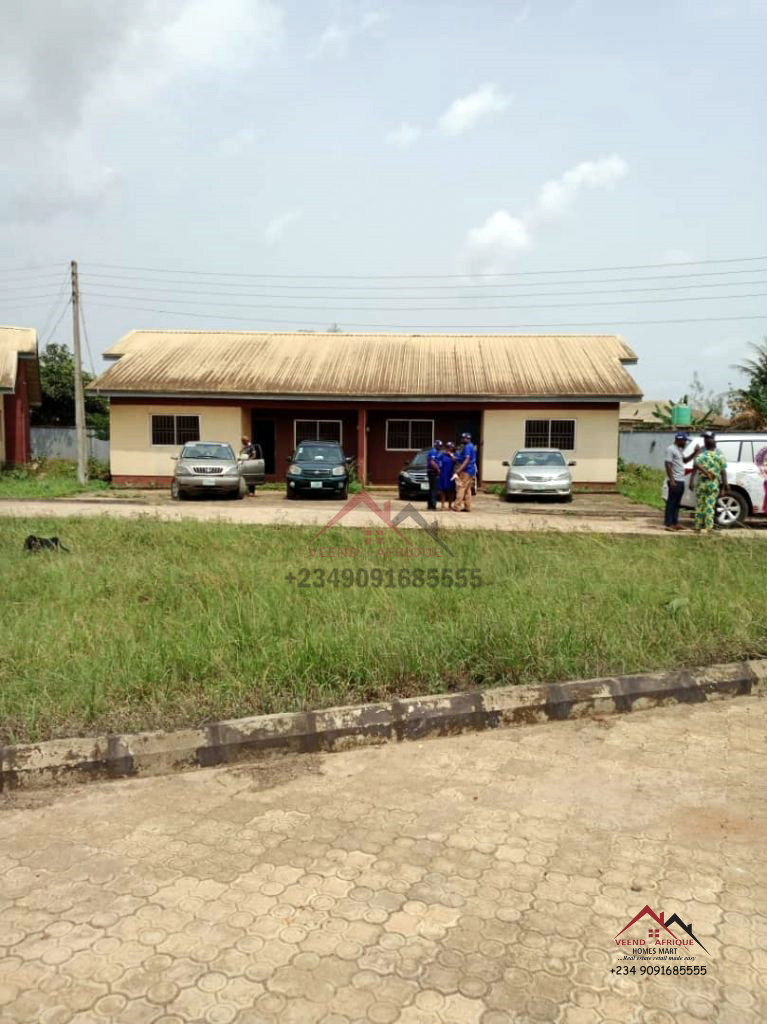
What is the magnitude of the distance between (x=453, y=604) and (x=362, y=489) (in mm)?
16231

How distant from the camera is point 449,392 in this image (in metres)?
22.4

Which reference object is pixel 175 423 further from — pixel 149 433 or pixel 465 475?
pixel 465 475

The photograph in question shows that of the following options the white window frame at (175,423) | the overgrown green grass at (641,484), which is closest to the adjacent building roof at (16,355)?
the white window frame at (175,423)

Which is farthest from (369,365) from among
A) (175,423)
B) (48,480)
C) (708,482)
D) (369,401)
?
(708,482)

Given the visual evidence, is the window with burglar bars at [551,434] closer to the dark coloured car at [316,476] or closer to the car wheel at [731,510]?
the dark coloured car at [316,476]

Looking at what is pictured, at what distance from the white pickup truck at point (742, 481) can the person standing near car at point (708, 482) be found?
676 millimetres

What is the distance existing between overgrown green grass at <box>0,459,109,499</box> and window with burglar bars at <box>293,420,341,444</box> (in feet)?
20.0

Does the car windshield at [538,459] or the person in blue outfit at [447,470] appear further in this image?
the car windshield at [538,459]

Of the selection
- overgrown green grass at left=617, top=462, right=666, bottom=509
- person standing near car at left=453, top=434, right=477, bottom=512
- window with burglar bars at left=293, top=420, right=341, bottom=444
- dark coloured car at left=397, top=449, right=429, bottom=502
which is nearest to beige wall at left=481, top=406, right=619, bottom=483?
overgrown green grass at left=617, top=462, right=666, bottom=509

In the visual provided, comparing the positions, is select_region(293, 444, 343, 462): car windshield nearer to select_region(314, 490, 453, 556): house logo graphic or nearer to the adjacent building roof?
select_region(314, 490, 453, 556): house logo graphic

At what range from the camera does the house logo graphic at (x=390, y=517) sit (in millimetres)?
10469

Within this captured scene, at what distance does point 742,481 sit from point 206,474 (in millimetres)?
11532

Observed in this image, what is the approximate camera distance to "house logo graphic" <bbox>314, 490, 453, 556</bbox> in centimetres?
1047

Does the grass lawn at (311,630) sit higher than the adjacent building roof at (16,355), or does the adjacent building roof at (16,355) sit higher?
the adjacent building roof at (16,355)
